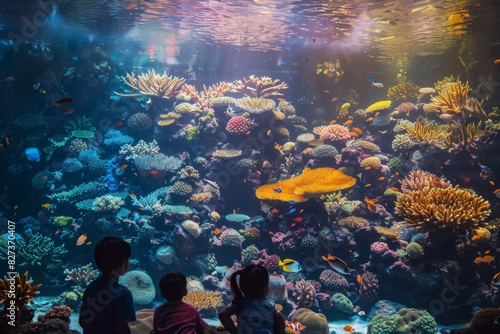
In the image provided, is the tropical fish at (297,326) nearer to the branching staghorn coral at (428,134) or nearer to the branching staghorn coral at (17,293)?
the branching staghorn coral at (17,293)

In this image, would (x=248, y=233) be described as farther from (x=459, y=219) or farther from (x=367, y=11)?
(x=367, y=11)

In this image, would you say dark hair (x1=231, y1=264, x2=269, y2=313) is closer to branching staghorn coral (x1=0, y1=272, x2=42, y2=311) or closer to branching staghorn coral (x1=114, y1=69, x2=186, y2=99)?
branching staghorn coral (x1=0, y1=272, x2=42, y2=311)

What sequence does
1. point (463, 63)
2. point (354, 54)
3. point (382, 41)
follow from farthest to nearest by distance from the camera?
point (354, 54) → point (382, 41) → point (463, 63)

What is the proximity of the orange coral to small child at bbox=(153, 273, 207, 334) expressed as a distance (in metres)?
5.74

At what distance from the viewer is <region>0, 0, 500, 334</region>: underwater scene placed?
7367 mm

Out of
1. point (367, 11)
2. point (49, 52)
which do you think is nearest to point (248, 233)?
point (367, 11)

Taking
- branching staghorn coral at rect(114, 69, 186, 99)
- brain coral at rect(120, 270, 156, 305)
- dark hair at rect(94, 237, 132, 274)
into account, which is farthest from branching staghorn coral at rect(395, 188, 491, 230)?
branching staghorn coral at rect(114, 69, 186, 99)

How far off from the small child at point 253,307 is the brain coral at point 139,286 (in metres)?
6.37

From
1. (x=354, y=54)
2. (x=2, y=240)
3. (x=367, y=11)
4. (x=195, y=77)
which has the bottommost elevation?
(x=2, y=240)

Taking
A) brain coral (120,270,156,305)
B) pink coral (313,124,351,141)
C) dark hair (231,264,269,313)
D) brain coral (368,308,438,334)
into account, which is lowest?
brain coral (120,270,156,305)

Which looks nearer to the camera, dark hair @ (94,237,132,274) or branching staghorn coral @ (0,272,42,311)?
dark hair @ (94,237,132,274)

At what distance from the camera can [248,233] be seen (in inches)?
383

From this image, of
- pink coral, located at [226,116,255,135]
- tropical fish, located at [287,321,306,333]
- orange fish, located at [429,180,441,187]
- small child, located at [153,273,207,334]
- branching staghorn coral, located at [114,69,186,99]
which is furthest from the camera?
branching staghorn coral, located at [114,69,186,99]

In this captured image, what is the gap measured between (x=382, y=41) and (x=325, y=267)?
1685 centimetres
